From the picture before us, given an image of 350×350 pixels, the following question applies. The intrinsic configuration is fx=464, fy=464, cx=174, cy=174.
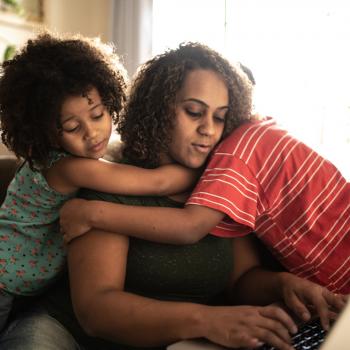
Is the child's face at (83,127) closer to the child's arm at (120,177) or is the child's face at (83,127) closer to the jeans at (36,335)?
the child's arm at (120,177)

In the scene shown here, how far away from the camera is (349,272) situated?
45.0 inches

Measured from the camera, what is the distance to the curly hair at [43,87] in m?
1.21

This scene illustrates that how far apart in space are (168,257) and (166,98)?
15.6 inches

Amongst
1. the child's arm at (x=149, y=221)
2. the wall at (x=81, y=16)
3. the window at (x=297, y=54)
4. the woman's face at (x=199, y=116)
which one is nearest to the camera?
the child's arm at (x=149, y=221)

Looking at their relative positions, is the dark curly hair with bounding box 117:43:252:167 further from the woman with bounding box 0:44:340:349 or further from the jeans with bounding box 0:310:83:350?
the jeans with bounding box 0:310:83:350

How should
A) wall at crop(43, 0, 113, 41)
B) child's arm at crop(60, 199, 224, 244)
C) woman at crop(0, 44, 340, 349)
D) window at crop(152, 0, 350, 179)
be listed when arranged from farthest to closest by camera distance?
wall at crop(43, 0, 113, 41) → window at crop(152, 0, 350, 179) → child's arm at crop(60, 199, 224, 244) → woman at crop(0, 44, 340, 349)

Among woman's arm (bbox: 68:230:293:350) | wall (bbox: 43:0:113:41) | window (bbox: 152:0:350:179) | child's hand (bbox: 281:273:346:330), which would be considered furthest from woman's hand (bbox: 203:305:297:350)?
wall (bbox: 43:0:113:41)

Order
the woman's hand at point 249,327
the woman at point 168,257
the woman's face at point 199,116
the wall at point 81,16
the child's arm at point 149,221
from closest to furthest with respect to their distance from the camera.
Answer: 1. the woman's hand at point 249,327
2. the woman at point 168,257
3. the child's arm at point 149,221
4. the woman's face at point 199,116
5. the wall at point 81,16

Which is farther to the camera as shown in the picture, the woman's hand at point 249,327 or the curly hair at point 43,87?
the curly hair at point 43,87

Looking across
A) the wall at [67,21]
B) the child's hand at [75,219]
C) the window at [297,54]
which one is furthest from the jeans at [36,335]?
the wall at [67,21]

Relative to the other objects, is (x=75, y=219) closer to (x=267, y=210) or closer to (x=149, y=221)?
(x=149, y=221)

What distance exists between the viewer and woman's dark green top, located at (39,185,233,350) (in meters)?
1.09

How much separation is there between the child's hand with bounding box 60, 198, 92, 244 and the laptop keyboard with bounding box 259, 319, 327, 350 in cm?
46

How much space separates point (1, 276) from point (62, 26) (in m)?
2.96
